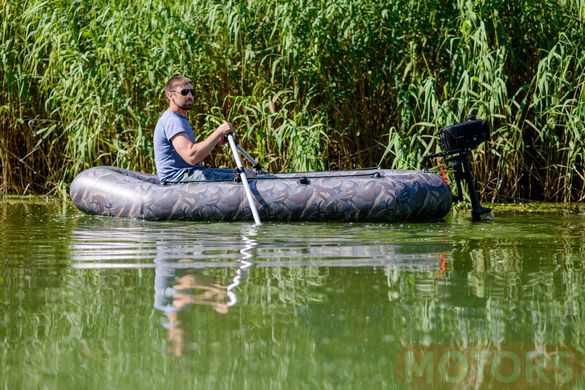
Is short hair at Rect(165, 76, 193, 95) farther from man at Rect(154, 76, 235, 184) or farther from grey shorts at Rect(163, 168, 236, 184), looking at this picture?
grey shorts at Rect(163, 168, 236, 184)

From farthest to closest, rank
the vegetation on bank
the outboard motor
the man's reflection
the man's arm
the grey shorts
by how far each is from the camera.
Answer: the vegetation on bank, the grey shorts, the man's arm, the outboard motor, the man's reflection

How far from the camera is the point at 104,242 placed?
259 inches

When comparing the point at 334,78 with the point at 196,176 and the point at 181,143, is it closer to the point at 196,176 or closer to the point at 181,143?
the point at 196,176

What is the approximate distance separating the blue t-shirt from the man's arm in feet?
0.33

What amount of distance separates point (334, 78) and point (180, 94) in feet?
5.40

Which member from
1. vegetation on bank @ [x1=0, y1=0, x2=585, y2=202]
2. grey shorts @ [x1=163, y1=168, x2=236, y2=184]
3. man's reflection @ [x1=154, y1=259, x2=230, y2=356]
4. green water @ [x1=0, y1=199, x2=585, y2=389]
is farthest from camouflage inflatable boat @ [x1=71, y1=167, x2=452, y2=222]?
man's reflection @ [x1=154, y1=259, x2=230, y2=356]

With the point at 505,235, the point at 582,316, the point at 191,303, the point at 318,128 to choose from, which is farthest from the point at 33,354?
the point at 318,128

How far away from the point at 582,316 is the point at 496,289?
653mm

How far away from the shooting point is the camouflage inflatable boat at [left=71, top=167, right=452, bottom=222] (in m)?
7.93

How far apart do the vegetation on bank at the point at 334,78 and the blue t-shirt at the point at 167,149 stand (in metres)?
0.93

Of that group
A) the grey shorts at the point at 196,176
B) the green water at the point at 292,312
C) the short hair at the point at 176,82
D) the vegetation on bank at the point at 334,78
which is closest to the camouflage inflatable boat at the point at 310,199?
the grey shorts at the point at 196,176

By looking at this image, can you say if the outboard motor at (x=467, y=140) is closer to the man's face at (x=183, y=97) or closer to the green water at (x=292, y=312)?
the green water at (x=292, y=312)

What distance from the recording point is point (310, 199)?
7938mm

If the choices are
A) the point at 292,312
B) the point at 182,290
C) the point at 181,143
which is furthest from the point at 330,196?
the point at 292,312
